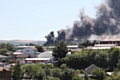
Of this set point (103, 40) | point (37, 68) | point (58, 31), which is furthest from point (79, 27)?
point (37, 68)

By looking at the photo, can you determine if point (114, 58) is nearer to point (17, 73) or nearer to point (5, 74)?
point (17, 73)

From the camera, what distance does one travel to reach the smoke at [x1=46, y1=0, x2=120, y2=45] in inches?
4547

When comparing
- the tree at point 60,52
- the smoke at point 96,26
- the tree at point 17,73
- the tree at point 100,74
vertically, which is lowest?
the tree at point 100,74

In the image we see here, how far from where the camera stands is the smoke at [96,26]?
116 meters

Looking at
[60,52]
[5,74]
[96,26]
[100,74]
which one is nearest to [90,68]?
[100,74]

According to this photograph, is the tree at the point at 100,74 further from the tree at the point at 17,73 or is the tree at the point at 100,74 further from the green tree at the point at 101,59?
the tree at the point at 17,73

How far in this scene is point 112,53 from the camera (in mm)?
47719

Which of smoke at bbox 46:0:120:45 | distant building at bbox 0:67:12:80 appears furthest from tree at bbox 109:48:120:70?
smoke at bbox 46:0:120:45

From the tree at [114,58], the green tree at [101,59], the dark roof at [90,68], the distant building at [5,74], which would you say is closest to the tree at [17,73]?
the distant building at [5,74]

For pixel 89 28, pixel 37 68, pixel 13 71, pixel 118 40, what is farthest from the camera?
Answer: pixel 89 28

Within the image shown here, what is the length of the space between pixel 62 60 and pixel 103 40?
859 inches

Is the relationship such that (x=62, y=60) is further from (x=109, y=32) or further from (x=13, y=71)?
(x=109, y=32)

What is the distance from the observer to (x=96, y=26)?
11669cm

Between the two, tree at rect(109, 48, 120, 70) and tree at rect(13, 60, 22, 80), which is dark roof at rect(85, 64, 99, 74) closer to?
tree at rect(109, 48, 120, 70)
